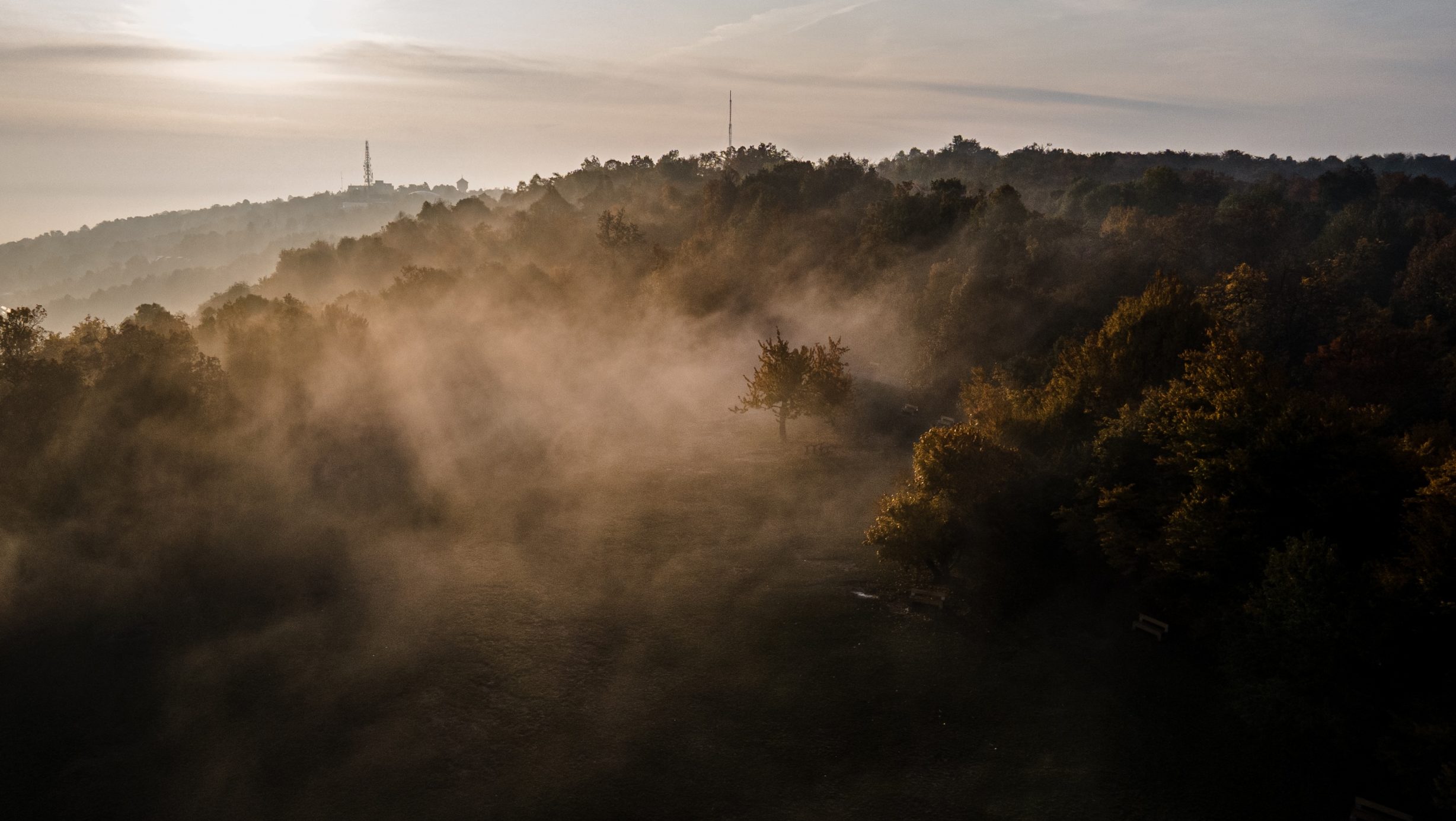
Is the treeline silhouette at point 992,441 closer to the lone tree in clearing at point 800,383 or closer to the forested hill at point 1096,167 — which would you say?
the lone tree in clearing at point 800,383

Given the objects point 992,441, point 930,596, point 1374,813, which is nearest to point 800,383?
point 992,441

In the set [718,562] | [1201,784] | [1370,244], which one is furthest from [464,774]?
[1370,244]

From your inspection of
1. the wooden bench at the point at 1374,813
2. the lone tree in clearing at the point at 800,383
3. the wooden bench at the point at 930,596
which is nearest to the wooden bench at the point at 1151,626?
the wooden bench at the point at 930,596

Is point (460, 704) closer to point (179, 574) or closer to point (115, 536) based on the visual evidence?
point (179, 574)

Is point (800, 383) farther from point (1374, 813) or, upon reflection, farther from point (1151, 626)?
point (1374, 813)

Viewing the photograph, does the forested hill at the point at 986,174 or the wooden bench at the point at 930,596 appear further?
the forested hill at the point at 986,174

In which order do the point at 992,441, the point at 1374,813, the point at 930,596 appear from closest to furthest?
the point at 1374,813 → the point at 930,596 → the point at 992,441
